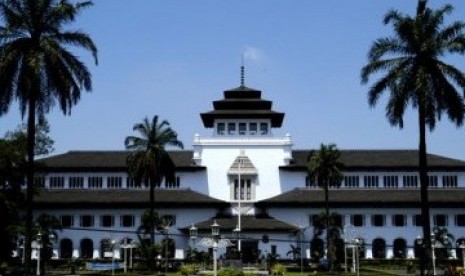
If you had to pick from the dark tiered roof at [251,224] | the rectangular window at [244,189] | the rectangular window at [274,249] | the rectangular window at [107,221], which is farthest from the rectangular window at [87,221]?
the rectangular window at [274,249]

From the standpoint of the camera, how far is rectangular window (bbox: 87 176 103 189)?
93188 mm

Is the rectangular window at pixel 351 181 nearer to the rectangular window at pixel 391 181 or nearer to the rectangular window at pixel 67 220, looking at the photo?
the rectangular window at pixel 391 181

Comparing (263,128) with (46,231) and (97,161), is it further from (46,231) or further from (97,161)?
(46,231)

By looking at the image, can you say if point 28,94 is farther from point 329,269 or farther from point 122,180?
point 122,180

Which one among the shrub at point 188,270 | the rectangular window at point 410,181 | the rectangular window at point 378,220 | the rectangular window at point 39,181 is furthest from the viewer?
the rectangular window at point 410,181

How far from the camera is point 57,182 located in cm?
9338

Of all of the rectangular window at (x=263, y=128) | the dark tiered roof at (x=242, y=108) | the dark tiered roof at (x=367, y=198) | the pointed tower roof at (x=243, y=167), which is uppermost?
the dark tiered roof at (x=242, y=108)

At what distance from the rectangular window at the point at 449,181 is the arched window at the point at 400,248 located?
30.2 ft

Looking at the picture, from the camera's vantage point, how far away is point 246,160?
91562mm

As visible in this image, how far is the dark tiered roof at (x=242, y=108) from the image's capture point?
9300cm

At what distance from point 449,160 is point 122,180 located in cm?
3952

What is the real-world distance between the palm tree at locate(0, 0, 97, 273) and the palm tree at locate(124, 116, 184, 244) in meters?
30.3

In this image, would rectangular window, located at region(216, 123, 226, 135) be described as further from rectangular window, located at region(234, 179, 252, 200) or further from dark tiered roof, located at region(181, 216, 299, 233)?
dark tiered roof, located at region(181, 216, 299, 233)

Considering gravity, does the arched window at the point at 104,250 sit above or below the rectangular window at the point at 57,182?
below
